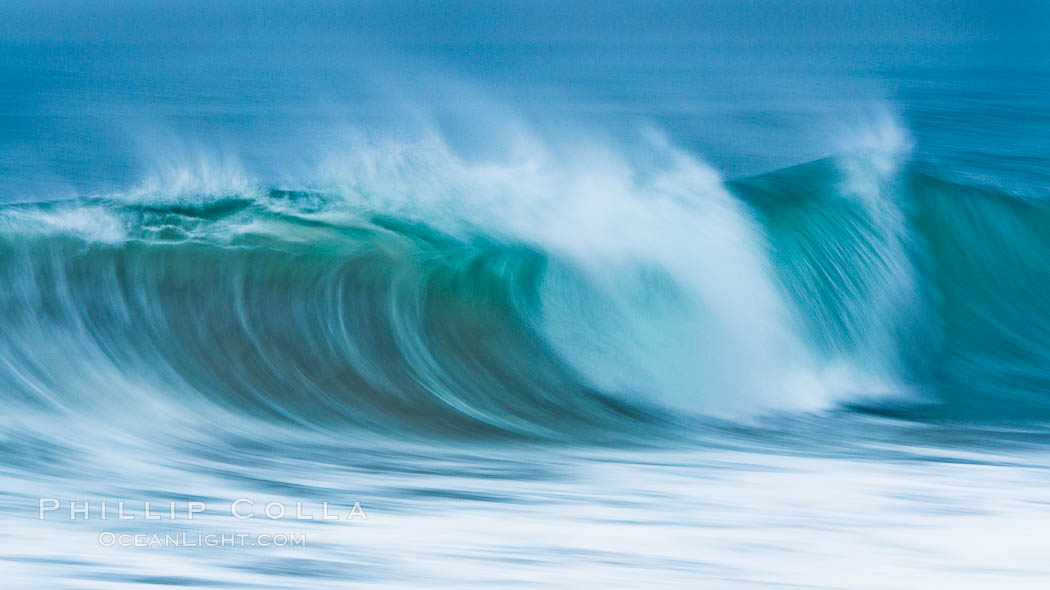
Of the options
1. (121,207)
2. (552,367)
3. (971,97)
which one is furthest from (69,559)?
(971,97)

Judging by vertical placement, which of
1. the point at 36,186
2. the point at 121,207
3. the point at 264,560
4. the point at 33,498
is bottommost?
the point at 264,560

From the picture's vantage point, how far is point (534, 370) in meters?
4.59

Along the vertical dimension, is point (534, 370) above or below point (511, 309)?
below

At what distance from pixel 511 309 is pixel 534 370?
0.42 meters

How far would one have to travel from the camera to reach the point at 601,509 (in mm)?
3049

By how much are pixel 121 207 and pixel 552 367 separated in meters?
2.13

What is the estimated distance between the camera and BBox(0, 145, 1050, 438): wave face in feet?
14.1

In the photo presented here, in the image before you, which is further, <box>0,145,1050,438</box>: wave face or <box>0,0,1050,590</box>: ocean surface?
<box>0,145,1050,438</box>: wave face

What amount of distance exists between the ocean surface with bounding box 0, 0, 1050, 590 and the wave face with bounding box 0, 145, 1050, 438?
2 centimetres

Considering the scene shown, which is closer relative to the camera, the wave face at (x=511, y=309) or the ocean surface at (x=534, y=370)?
the ocean surface at (x=534, y=370)

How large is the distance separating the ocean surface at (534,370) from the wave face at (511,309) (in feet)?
0.05

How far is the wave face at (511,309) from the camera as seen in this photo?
169 inches

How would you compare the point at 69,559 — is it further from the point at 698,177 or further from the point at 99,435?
the point at 698,177

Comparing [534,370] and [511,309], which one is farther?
[511,309]
